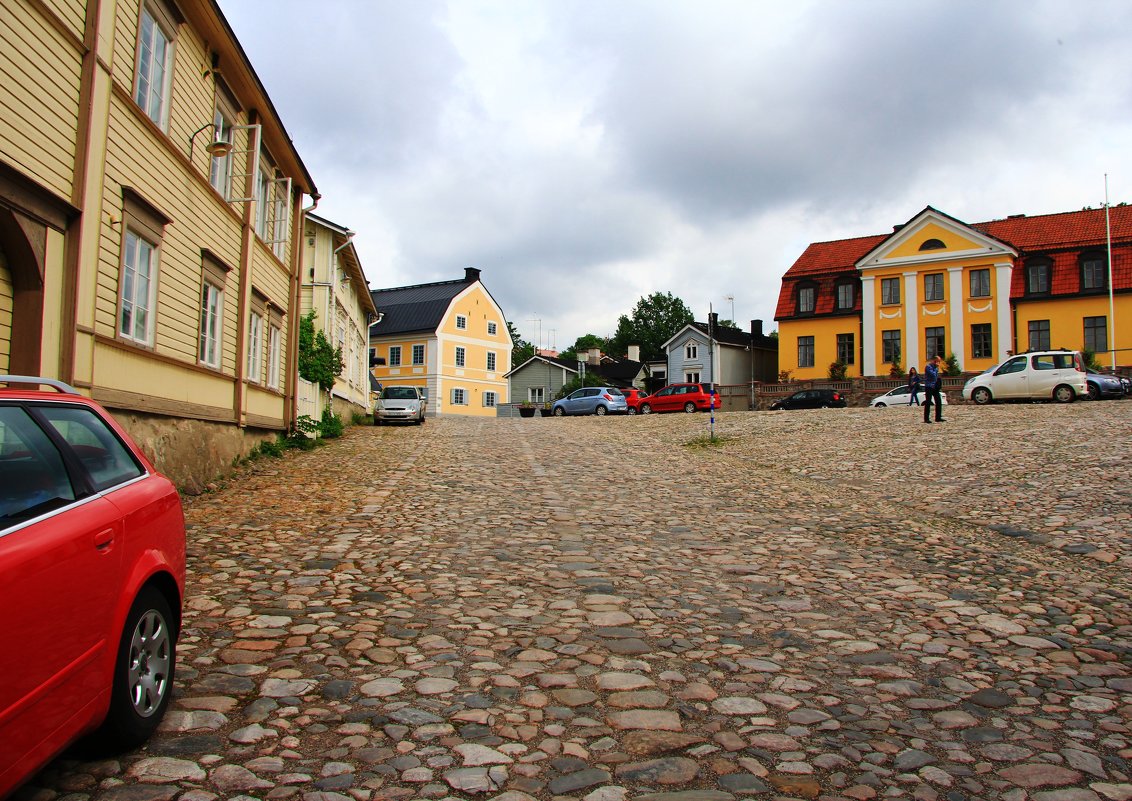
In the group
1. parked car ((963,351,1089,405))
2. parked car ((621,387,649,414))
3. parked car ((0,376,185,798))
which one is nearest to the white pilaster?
parked car ((621,387,649,414))

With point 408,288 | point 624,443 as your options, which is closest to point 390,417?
point 624,443

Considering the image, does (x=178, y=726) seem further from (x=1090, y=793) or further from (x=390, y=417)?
(x=390, y=417)

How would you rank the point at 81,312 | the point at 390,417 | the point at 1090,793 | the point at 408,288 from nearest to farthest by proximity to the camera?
the point at 1090,793
the point at 81,312
the point at 390,417
the point at 408,288

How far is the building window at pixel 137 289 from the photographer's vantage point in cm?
1034

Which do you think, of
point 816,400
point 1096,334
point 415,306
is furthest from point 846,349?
point 415,306

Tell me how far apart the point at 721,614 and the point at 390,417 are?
1060 inches

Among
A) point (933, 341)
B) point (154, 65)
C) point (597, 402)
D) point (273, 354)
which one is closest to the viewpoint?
point (154, 65)

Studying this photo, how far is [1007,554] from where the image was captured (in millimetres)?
7996

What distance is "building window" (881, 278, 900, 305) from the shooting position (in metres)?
46.3

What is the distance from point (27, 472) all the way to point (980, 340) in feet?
155

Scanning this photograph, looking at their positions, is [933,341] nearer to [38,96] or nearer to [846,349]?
[846,349]

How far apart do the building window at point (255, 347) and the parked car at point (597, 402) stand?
25919mm

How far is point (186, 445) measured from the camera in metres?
11.9

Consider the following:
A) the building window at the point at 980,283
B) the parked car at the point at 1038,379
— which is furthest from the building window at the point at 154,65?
the building window at the point at 980,283
